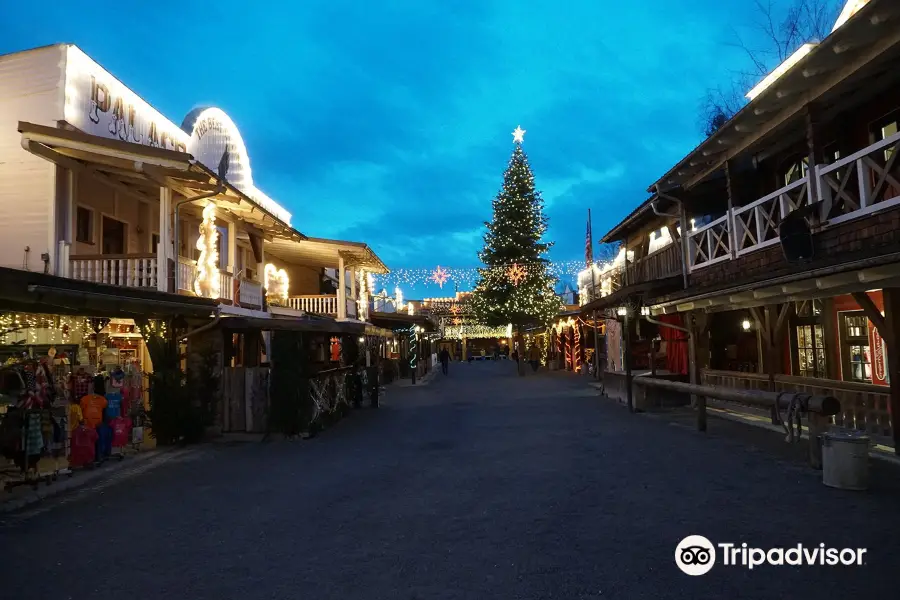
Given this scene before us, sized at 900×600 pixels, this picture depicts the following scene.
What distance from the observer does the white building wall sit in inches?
475

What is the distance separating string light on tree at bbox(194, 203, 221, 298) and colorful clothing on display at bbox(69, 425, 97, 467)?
4.86 m

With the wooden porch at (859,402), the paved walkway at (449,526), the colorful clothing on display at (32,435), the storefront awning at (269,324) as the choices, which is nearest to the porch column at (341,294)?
the storefront awning at (269,324)

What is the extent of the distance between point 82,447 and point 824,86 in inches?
498

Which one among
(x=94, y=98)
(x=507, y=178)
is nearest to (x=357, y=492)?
(x=94, y=98)

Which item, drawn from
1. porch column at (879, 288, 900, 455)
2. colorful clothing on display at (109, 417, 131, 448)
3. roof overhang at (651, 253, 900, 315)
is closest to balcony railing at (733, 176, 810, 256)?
roof overhang at (651, 253, 900, 315)

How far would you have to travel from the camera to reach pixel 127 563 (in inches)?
200

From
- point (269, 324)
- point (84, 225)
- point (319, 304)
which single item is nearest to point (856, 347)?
point (269, 324)

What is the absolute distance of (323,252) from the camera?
23.5 metres

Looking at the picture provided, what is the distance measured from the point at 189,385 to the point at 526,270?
3215 centimetres

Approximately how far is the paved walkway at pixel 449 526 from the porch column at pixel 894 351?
1.75 metres

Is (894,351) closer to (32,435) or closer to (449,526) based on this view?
(449,526)

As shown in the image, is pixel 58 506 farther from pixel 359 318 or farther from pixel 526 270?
pixel 526 270

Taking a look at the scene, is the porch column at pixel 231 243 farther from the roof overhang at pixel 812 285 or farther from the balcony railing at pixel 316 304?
the roof overhang at pixel 812 285

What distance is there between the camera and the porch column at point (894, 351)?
841 centimetres
